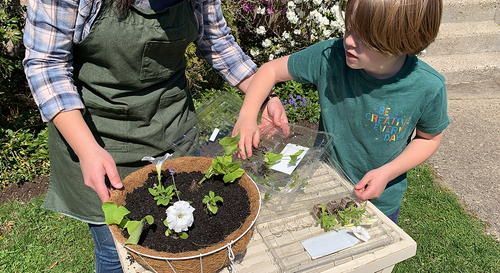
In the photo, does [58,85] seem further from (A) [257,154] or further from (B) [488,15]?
(B) [488,15]

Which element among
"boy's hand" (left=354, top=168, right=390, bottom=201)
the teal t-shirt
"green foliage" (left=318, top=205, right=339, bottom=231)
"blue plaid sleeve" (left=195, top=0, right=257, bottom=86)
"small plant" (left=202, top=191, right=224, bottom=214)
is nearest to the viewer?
"small plant" (left=202, top=191, right=224, bottom=214)

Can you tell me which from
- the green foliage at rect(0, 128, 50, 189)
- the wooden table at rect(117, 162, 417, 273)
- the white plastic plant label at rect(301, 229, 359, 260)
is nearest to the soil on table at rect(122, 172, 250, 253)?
the wooden table at rect(117, 162, 417, 273)

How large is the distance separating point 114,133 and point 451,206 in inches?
117

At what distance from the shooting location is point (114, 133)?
1482 mm

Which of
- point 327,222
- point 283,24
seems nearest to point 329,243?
point 327,222

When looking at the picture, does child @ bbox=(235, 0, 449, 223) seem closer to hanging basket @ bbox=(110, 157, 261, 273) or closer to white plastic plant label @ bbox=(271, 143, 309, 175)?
white plastic plant label @ bbox=(271, 143, 309, 175)

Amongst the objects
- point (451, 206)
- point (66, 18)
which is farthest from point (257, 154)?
point (451, 206)

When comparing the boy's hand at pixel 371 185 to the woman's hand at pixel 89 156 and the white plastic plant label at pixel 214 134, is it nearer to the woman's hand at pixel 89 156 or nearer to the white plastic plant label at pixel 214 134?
the white plastic plant label at pixel 214 134

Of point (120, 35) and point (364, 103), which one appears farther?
point (364, 103)

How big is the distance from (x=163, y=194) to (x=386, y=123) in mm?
1068

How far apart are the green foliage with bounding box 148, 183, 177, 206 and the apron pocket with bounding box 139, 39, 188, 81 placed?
0.52 m

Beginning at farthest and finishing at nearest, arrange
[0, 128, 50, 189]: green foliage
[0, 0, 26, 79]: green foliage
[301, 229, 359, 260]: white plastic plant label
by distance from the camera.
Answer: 1. [0, 128, 50, 189]: green foliage
2. [0, 0, 26, 79]: green foliage
3. [301, 229, 359, 260]: white plastic plant label

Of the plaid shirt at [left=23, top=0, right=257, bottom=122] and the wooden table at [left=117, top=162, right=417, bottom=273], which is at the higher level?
the plaid shirt at [left=23, top=0, right=257, bottom=122]

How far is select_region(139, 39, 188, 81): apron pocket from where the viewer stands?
1407mm
